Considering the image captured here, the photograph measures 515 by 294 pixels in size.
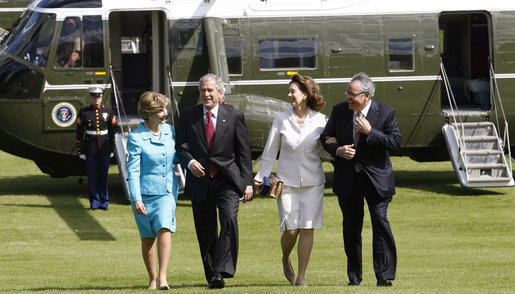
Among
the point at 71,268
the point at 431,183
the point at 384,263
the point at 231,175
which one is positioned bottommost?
the point at 431,183

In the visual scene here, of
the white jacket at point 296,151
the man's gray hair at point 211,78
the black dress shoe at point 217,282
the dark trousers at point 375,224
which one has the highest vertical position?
the man's gray hair at point 211,78

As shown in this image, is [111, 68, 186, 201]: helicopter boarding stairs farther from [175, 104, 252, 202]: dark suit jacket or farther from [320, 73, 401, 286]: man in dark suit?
[320, 73, 401, 286]: man in dark suit

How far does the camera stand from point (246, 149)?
818 centimetres

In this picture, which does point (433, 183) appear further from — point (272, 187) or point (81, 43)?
point (272, 187)

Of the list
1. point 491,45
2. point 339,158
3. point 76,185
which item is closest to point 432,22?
point 491,45

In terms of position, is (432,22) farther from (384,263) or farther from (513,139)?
(384,263)

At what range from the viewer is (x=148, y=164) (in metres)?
7.89

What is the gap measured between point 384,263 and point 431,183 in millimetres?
8943

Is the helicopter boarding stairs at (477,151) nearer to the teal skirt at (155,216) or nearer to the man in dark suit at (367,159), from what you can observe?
the man in dark suit at (367,159)

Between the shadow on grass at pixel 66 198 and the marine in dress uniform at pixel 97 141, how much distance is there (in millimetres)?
305

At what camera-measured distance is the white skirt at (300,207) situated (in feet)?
26.5

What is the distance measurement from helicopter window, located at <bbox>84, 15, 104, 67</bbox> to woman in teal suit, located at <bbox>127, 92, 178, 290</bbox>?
6998 mm

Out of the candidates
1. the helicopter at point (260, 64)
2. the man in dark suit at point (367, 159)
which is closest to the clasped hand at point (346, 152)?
the man in dark suit at point (367, 159)

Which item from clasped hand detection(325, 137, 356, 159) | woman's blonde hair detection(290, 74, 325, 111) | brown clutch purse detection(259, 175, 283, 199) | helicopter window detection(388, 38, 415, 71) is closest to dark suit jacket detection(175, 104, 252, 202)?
brown clutch purse detection(259, 175, 283, 199)
